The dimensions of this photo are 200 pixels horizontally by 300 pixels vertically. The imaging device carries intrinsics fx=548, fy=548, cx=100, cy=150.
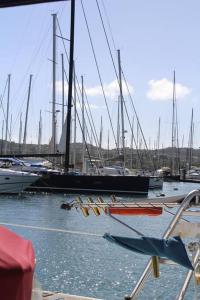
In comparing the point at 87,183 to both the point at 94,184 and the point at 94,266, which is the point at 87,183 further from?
the point at 94,266

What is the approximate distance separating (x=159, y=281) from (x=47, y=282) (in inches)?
80.0

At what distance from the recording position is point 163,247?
425 cm

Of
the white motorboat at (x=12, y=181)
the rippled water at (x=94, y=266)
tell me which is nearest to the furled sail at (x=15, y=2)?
the rippled water at (x=94, y=266)

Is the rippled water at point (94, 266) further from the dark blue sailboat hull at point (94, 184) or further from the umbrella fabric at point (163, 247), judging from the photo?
the dark blue sailboat hull at point (94, 184)

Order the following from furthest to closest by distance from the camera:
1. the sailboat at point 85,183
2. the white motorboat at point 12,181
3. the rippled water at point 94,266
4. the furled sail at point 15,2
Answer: the sailboat at point 85,183, the white motorboat at point 12,181, the rippled water at point 94,266, the furled sail at point 15,2

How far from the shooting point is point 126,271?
36.0 feet

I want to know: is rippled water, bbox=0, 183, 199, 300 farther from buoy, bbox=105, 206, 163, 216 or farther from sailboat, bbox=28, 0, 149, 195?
sailboat, bbox=28, 0, 149, 195

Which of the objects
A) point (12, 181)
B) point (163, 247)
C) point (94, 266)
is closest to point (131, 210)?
point (163, 247)

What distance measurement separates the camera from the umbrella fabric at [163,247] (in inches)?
165

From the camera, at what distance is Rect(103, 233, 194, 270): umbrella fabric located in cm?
420

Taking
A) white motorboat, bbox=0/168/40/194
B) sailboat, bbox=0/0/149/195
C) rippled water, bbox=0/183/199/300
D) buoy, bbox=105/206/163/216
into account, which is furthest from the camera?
sailboat, bbox=0/0/149/195

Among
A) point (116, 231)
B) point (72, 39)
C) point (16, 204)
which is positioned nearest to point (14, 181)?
point (16, 204)

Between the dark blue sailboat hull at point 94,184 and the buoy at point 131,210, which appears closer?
the buoy at point 131,210

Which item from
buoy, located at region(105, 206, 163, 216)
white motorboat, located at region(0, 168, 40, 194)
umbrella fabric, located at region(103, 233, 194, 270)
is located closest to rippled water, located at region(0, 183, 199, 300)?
buoy, located at region(105, 206, 163, 216)
